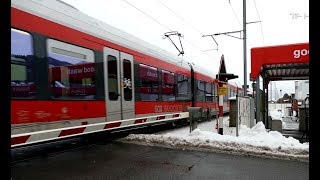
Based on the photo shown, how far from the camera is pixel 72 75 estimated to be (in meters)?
8.05

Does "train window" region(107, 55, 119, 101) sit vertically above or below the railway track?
above

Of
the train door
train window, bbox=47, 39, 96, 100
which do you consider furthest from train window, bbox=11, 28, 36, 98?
the train door

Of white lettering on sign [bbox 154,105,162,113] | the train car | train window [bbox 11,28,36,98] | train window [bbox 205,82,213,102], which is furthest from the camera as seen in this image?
train window [bbox 205,82,213,102]

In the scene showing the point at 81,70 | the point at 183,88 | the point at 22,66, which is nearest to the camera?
the point at 22,66

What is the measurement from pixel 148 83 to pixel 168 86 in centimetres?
206

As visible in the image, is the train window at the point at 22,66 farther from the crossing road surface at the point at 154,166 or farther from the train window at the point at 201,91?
the train window at the point at 201,91

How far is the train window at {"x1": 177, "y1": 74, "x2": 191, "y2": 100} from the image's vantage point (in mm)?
15273

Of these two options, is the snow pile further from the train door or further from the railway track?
the railway track

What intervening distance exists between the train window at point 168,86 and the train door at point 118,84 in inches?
113

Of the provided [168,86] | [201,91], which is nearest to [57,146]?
Answer: [168,86]

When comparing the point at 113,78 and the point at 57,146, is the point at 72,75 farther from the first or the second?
the point at 57,146

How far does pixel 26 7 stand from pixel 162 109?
723 cm

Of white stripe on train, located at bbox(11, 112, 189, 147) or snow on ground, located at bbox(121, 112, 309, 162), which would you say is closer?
white stripe on train, located at bbox(11, 112, 189, 147)
